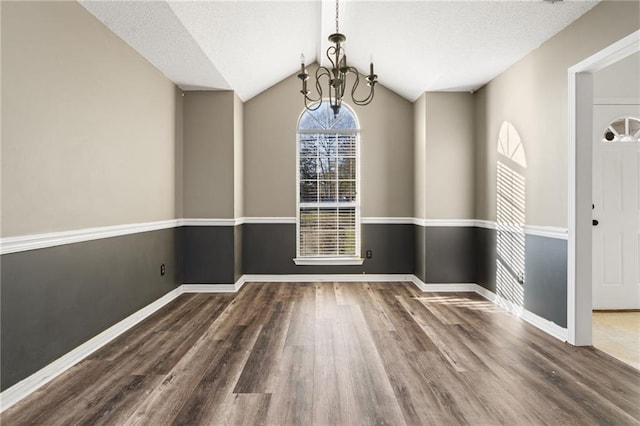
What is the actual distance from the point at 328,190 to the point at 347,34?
1994 millimetres

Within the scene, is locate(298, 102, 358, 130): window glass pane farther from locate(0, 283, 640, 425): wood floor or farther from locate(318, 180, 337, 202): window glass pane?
locate(0, 283, 640, 425): wood floor

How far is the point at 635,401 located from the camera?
202 centimetres

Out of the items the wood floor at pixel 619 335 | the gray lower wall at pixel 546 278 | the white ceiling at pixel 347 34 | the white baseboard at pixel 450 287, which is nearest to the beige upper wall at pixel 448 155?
the white ceiling at pixel 347 34

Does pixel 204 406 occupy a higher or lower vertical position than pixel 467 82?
lower

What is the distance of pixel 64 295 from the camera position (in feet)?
8.04

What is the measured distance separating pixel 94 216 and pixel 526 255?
3699 mm

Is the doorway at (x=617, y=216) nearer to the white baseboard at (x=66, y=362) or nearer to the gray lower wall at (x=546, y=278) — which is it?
the gray lower wall at (x=546, y=278)

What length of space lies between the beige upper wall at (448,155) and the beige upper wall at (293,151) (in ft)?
1.86

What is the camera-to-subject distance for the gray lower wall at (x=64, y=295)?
204cm

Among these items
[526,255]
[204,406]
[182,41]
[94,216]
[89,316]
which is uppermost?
[182,41]

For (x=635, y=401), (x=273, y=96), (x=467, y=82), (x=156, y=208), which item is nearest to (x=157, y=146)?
(x=156, y=208)

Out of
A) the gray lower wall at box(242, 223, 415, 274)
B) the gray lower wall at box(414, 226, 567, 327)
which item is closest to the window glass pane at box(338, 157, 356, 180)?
the gray lower wall at box(242, 223, 415, 274)

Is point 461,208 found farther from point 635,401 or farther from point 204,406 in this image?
point 204,406

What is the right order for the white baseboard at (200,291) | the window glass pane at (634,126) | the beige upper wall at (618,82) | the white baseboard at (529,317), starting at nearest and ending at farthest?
the white baseboard at (200,291) < the white baseboard at (529,317) < the beige upper wall at (618,82) < the window glass pane at (634,126)
